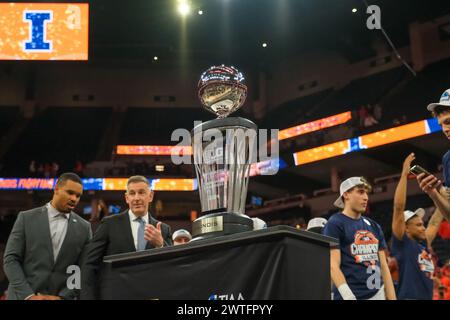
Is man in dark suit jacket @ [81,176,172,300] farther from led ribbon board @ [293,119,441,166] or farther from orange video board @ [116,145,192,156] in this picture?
orange video board @ [116,145,192,156]

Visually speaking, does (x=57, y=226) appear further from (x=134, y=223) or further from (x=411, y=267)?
(x=411, y=267)

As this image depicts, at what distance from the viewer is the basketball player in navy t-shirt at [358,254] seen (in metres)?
3.85

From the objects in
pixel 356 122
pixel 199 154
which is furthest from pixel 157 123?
pixel 199 154

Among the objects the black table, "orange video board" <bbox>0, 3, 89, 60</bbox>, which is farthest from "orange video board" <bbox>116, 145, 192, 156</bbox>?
the black table

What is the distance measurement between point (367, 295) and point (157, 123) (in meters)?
19.7

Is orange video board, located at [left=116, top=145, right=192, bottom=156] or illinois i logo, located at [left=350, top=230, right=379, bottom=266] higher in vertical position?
orange video board, located at [left=116, top=145, right=192, bottom=156]

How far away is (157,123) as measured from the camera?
23094 millimetres

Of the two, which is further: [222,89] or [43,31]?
[43,31]

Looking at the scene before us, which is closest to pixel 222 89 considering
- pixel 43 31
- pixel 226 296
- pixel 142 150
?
pixel 226 296

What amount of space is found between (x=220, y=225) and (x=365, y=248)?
1.57 meters

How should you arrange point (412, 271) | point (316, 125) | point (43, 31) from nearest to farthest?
1. point (412, 271)
2. point (43, 31)
3. point (316, 125)

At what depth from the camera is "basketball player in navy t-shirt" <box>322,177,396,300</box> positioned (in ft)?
12.6

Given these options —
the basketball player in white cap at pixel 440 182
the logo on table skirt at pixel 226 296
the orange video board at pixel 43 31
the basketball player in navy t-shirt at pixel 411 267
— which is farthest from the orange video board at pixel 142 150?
the logo on table skirt at pixel 226 296

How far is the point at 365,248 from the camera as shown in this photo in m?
3.95
